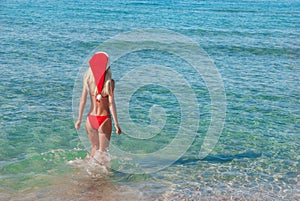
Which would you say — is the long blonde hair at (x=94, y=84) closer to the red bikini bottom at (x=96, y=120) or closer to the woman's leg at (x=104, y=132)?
the red bikini bottom at (x=96, y=120)

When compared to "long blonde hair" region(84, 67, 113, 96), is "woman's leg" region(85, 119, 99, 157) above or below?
below

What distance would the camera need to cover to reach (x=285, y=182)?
8.99 metres

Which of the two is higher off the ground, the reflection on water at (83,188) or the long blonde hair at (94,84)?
the long blonde hair at (94,84)

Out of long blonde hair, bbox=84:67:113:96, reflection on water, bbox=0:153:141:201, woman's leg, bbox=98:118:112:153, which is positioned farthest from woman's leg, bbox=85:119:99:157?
long blonde hair, bbox=84:67:113:96

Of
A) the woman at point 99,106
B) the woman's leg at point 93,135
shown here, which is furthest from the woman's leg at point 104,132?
the woman's leg at point 93,135

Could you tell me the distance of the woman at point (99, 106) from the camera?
8352 mm

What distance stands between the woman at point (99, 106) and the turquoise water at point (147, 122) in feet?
2.70

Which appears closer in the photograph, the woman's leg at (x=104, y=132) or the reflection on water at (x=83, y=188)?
the reflection on water at (x=83, y=188)

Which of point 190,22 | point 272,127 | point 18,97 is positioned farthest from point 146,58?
point 190,22

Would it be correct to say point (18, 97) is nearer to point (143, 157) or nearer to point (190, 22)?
point (143, 157)

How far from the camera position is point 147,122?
12.7 meters

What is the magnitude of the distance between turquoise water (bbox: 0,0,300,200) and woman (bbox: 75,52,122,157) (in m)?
0.82

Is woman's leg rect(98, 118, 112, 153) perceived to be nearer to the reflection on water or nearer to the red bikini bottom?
the red bikini bottom

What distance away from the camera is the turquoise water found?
855 cm
